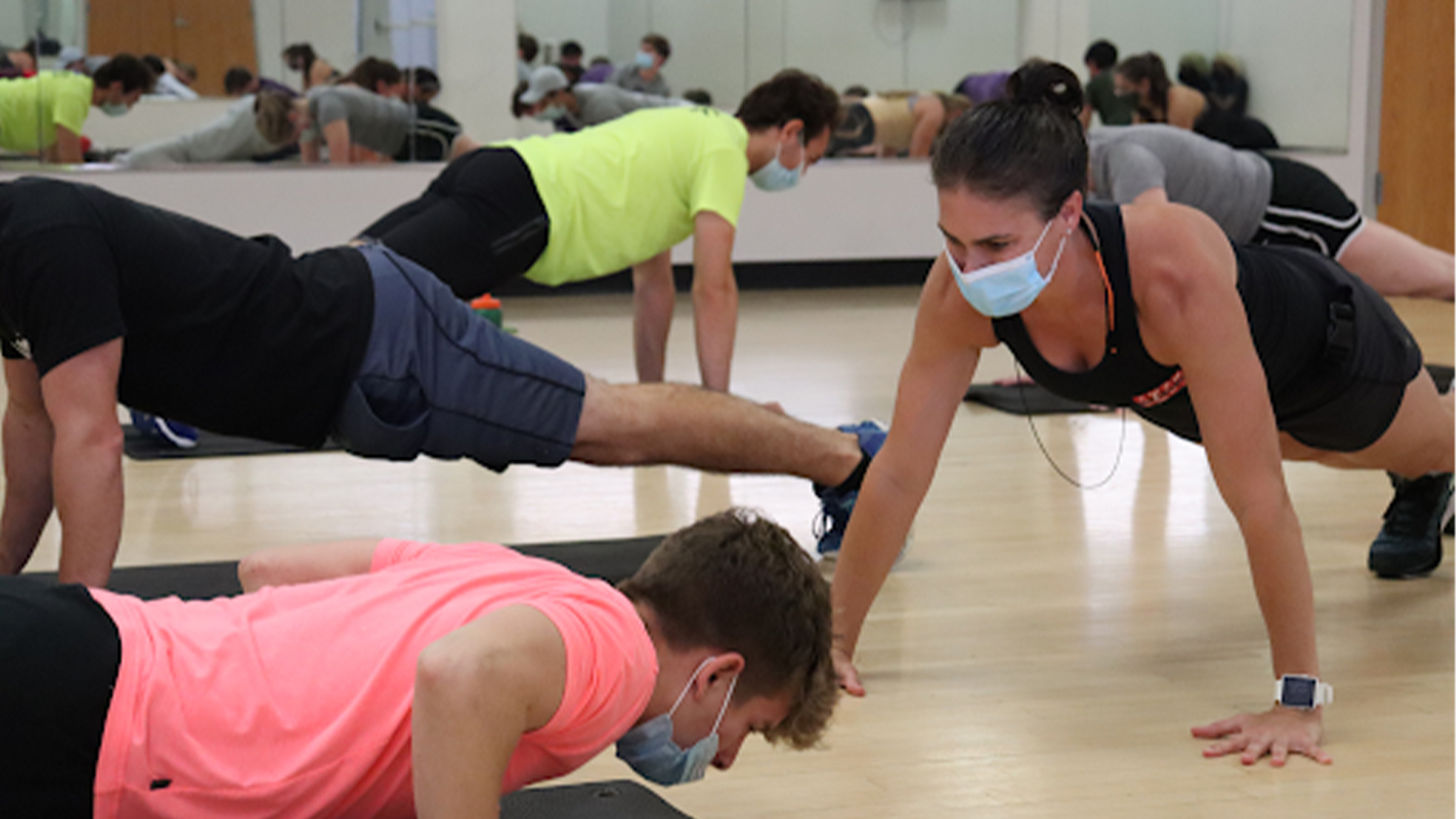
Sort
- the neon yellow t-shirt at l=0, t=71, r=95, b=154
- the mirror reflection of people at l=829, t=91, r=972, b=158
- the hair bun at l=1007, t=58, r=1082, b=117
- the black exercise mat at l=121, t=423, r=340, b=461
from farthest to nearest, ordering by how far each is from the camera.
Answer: the mirror reflection of people at l=829, t=91, r=972, b=158 < the neon yellow t-shirt at l=0, t=71, r=95, b=154 < the black exercise mat at l=121, t=423, r=340, b=461 < the hair bun at l=1007, t=58, r=1082, b=117

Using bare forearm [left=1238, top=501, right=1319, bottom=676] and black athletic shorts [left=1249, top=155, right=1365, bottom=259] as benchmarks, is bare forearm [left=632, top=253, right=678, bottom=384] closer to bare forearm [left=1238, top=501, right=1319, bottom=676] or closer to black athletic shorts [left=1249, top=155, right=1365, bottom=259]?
black athletic shorts [left=1249, top=155, right=1365, bottom=259]

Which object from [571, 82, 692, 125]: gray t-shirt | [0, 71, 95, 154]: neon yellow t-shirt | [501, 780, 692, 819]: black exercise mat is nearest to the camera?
[501, 780, 692, 819]: black exercise mat

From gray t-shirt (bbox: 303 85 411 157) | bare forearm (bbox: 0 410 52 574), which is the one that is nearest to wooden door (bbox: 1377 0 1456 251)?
gray t-shirt (bbox: 303 85 411 157)

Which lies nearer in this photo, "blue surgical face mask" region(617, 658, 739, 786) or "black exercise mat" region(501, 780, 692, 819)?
"blue surgical face mask" region(617, 658, 739, 786)

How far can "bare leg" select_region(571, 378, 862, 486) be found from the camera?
2697mm

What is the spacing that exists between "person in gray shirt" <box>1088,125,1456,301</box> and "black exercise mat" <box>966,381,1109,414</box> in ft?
2.06

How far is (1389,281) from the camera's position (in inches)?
167

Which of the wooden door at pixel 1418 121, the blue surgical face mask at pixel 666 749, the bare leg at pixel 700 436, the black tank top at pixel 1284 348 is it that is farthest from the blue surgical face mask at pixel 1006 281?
the wooden door at pixel 1418 121

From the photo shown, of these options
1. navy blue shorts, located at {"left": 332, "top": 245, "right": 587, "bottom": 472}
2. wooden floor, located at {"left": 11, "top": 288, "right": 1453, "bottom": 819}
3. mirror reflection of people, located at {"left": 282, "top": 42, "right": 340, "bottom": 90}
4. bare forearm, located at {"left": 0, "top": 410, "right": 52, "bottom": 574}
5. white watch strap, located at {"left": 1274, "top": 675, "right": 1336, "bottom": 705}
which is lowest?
wooden floor, located at {"left": 11, "top": 288, "right": 1453, "bottom": 819}

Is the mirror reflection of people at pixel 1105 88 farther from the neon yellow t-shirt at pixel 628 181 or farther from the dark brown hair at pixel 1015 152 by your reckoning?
the dark brown hair at pixel 1015 152

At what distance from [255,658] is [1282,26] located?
776 cm

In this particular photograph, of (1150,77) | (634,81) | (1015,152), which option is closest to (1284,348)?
(1015,152)

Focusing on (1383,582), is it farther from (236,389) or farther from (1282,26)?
(1282,26)

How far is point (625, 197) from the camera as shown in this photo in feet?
12.2
